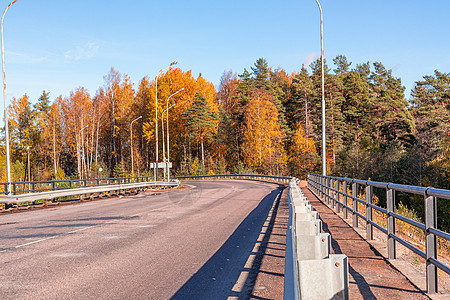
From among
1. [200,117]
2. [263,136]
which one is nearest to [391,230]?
[263,136]

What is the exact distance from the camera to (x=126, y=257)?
7.85m

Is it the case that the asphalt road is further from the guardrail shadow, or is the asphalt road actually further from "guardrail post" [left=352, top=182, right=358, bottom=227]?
"guardrail post" [left=352, top=182, right=358, bottom=227]

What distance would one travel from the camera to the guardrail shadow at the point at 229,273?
220 inches

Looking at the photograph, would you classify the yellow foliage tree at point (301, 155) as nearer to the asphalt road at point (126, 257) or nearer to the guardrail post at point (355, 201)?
the asphalt road at point (126, 257)

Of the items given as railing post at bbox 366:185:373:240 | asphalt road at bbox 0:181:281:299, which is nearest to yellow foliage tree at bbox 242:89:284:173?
asphalt road at bbox 0:181:281:299

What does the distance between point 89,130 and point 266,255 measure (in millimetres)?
70204

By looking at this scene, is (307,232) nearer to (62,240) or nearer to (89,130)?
(62,240)

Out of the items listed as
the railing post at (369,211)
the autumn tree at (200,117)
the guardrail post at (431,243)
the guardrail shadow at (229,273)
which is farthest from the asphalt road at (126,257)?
the autumn tree at (200,117)

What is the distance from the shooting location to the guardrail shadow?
5585mm

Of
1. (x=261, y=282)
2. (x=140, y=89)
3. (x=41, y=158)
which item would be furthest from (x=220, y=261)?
(x=41, y=158)

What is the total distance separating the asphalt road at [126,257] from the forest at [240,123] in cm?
4313

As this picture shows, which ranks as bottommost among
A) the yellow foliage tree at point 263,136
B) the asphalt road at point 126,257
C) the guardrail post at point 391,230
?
the asphalt road at point 126,257

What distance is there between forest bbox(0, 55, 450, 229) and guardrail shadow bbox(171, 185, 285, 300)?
44687 millimetres

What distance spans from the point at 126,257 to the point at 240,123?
67.5 meters
